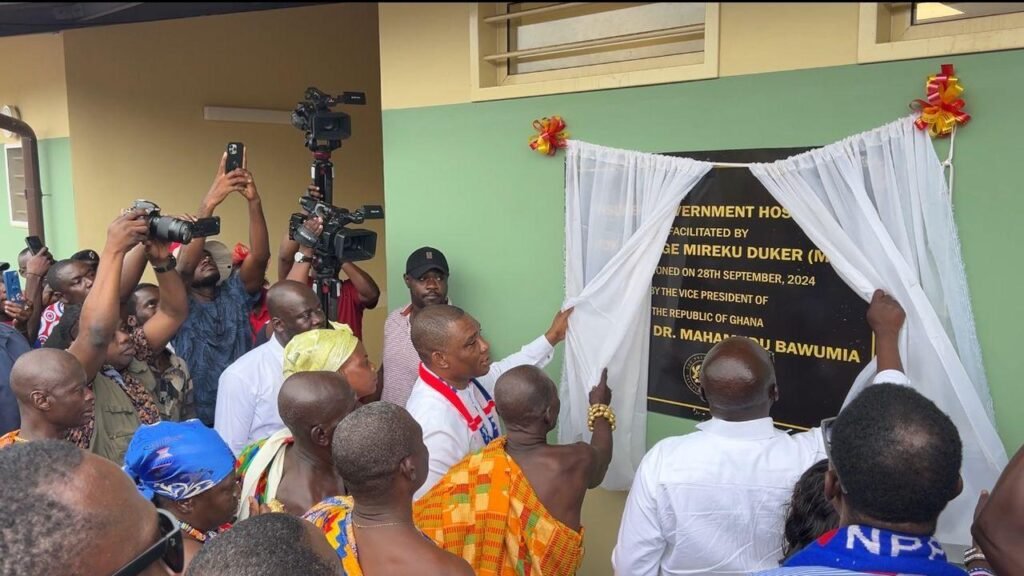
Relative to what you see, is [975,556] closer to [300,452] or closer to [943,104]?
[943,104]

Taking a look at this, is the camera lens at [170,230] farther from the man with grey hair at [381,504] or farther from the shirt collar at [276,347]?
the man with grey hair at [381,504]

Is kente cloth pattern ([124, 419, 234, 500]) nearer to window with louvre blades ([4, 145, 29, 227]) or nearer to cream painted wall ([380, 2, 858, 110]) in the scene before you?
cream painted wall ([380, 2, 858, 110])

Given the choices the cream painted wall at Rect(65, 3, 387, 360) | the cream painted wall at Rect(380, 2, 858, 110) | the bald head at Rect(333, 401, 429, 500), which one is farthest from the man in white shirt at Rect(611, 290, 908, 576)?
the cream painted wall at Rect(65, 3, 387, 360)

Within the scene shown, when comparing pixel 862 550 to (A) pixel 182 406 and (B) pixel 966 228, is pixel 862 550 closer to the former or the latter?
(B) pixel 966 228

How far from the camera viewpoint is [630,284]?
3527mm

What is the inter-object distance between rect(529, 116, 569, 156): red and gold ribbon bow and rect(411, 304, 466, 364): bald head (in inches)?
44.0

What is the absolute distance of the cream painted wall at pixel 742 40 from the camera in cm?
294

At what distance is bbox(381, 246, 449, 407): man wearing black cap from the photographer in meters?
4.16

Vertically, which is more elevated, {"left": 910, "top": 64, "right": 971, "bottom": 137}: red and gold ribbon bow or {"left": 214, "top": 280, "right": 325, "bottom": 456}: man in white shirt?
{"left": 910, "top": 64, "right": 971, "bottom": 137}: red and gold ribbon bow

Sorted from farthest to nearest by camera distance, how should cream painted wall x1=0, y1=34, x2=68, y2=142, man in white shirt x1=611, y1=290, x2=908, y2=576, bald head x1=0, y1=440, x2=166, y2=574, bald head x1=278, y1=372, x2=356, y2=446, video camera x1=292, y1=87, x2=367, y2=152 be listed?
cream painted wall x1=0, y1=34, x2=68, y2=142 → video camera x1=292, y1=87, x2=367, y2=152 → bald head x1=278, y1=372, x2=356, y2=446 → man in white shirt x1=611, y1=290, x2=908, y2=576 → bald head x1=0, y1=440, x2=166, y2=574

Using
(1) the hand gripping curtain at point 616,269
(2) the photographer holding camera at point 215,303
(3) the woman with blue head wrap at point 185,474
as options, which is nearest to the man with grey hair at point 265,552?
(3) the woman with blue head wrap at point 185,474

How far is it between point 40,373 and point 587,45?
2.63 meters

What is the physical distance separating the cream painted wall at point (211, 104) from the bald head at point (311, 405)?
5.04 m

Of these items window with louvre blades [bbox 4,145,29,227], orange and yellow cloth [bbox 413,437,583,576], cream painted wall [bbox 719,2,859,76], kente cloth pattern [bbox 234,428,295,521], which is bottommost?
orange and yellow cloth [bbox 413,437,583,576]
